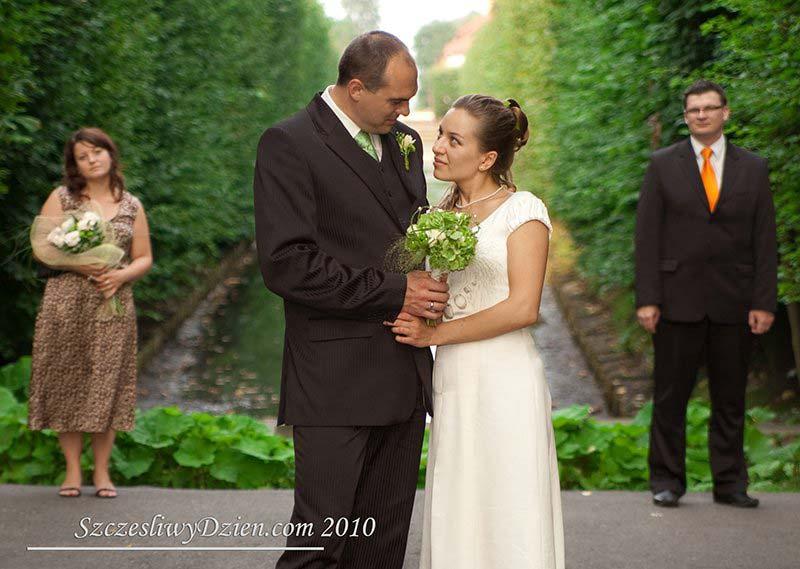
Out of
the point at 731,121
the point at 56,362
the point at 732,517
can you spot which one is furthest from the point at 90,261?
the point at 731,121

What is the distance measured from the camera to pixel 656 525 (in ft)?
19.9

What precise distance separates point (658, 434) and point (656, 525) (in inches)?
24.1

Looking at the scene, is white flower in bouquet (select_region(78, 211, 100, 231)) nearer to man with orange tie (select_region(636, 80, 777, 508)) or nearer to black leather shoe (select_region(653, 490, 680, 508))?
man with orange tie (select_region(636, 80, 777, 508))

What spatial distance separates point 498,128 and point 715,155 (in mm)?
2732

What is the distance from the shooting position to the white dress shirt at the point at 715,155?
254 inches

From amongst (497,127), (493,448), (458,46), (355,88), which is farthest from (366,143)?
(458,46)

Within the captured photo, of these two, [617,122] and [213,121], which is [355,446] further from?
[213,121]

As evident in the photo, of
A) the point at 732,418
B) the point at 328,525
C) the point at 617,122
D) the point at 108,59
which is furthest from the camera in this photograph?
the point at 617,122

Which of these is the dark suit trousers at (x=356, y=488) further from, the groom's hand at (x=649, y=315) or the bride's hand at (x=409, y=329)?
the groom's hand at (x=649, y=315)

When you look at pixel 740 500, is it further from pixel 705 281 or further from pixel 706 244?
pixel 706 244

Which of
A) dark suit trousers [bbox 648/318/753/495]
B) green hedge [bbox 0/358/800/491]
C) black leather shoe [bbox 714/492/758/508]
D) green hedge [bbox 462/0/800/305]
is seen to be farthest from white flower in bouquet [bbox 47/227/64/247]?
green hedge [bbox 462/0/800/305]

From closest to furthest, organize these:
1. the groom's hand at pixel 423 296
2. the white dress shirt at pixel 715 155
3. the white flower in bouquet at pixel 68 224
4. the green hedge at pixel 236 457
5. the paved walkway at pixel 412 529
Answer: the groom's hand at pixel 423 296 < the paved walkway at pixel 412 529 < the white dress shirt at pixel 715 155 < the white flower in bouquet at pixel 68 224 < the green hedge at pixel 236 457

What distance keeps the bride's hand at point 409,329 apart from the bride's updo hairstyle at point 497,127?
63 centimetres

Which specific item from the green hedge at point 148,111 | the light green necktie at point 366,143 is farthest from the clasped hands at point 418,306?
the green hedge at point 148,111
